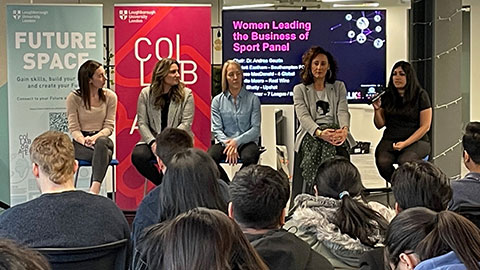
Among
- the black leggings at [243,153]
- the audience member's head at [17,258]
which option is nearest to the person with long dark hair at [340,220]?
the audience member's head at [17,258]

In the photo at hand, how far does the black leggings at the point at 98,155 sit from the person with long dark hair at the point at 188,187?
2.53m

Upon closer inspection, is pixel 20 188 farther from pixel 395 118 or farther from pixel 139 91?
pixel 395 118

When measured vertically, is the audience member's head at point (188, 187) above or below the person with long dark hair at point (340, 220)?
above

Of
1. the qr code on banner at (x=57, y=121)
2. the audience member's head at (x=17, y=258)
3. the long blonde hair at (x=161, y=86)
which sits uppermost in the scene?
the long blonde hair at (x=161, y=86)

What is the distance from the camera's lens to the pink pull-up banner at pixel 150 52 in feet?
18.0

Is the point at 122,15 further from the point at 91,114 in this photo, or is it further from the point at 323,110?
the point at 323,110

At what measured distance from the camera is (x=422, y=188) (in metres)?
2.66

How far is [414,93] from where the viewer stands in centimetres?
542

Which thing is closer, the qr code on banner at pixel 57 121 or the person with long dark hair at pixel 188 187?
the person with long dark hair at pixel 188 187

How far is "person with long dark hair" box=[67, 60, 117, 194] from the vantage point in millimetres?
5195

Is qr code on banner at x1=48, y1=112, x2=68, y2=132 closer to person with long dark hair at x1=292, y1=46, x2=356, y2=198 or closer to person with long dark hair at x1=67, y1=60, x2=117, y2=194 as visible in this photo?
person with long dark hair at x1=67, y1=60, x2=117, y2=194

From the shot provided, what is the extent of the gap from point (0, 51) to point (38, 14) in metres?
0.77

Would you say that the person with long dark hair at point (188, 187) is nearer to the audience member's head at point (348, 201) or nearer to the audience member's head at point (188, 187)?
the audience member's head at point (188, 187)

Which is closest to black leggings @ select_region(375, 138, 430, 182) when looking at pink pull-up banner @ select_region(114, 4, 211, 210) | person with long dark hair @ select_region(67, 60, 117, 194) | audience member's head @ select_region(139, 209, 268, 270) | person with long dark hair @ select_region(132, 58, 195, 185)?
pink pull-up banner @ select_region(114, 4, 211, 210)
